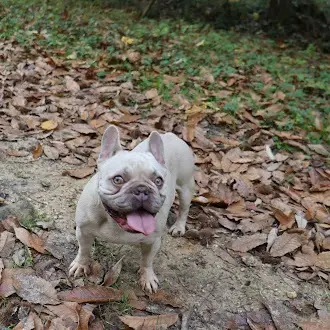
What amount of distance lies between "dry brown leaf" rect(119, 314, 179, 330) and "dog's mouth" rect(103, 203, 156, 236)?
2.22 feet

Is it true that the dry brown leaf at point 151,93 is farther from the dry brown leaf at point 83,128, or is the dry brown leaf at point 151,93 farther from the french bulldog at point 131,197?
the french bulldog at point 131,197

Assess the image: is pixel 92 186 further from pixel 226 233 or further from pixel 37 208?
pixel 226 233

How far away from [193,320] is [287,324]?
0.66 meters

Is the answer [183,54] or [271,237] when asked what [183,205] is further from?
[183,54]

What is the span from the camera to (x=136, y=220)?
8.91 ft

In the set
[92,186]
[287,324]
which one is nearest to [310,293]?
[287,324]

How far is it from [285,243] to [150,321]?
4.88ft

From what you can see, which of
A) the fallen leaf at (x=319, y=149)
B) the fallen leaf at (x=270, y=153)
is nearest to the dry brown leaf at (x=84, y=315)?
the fallen leaf at (x=270, y=153)

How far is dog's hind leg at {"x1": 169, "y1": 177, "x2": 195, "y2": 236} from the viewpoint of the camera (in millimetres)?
3908

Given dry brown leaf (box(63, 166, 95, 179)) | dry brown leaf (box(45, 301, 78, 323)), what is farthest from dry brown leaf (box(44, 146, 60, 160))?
dry brown leaf (box(45, 301, 78, 323))

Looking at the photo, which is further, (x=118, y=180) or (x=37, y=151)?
(x=37, y=151)

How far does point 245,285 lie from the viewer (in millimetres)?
3588

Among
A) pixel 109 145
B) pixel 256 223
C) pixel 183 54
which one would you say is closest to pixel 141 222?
pixel 109 145

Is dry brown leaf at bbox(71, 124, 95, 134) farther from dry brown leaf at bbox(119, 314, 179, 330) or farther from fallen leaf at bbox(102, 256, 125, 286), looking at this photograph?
dry brown leaf at bbox(119, 314, 179, 330)
